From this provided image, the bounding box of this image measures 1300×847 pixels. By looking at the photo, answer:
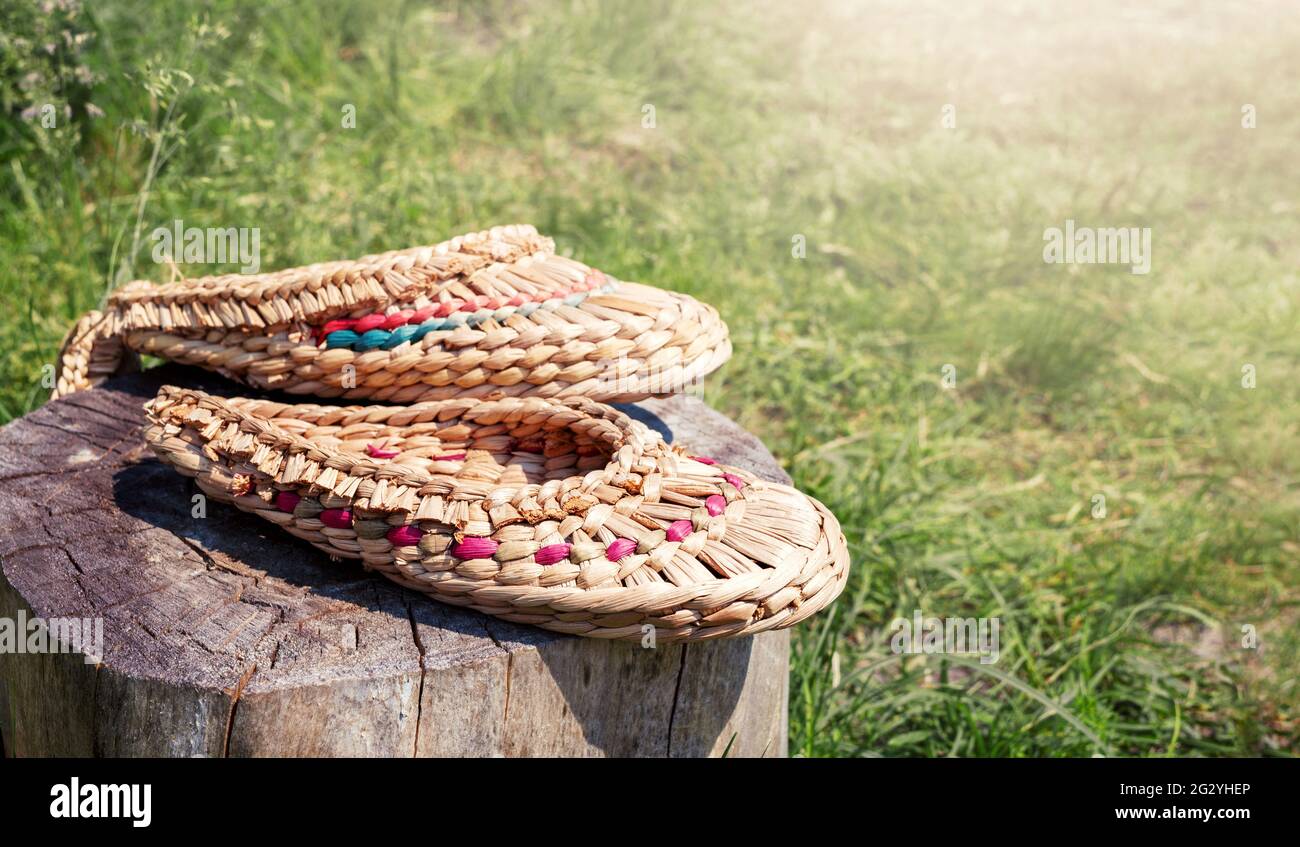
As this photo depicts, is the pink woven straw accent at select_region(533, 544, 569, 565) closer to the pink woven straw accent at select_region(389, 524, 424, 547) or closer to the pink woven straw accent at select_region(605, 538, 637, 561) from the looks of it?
the pink woven straw accent at select_region(605, 538, 637, 561)

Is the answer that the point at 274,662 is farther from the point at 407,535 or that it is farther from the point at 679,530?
the point at 679,530

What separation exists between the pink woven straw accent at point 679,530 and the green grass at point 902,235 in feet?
2.87

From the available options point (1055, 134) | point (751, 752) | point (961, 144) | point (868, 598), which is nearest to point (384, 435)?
point (751, 752)

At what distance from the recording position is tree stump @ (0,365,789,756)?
165 cm

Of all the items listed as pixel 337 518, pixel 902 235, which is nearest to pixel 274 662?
pixel 337 518

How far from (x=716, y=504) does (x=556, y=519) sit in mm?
256

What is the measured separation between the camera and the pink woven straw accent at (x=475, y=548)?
1.70 metres

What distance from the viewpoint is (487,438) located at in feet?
6.80

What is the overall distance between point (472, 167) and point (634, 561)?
10.4 feet

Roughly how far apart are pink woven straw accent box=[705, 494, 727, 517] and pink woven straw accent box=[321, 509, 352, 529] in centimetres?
54

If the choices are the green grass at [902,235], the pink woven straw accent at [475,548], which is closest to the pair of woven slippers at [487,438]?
the pink woven straw accent at [475,548]

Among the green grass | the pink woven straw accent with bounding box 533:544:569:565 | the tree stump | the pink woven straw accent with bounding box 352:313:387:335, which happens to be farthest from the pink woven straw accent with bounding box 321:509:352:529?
the green grass

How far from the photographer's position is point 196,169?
4.02 metres

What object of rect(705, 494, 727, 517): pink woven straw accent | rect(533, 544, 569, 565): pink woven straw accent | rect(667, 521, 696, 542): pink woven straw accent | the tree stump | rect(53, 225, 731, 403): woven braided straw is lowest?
the tree stump
